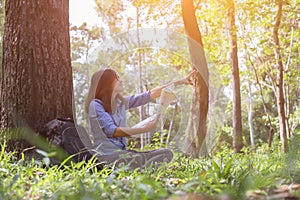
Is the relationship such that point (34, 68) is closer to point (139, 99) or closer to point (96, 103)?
point (96, 103)

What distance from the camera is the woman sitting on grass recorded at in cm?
381

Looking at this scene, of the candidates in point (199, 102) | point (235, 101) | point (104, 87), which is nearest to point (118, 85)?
point (104, 87)

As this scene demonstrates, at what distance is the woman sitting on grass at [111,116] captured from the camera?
381 centimetres

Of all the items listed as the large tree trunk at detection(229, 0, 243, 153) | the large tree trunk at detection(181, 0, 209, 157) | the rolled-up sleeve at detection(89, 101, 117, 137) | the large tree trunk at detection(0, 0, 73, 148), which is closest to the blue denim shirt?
the rolled-up sleeve at detection(89, 101, 117, 137)

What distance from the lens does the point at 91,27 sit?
24594 millimetres

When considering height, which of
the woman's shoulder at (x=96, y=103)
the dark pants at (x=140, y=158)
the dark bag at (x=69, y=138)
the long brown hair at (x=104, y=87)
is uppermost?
the long brown hair at (x=104, y=87)

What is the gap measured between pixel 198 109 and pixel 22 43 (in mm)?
2668

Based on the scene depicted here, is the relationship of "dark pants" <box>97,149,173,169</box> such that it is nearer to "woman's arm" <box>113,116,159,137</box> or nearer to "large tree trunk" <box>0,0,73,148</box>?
"woman's arm" <box>113,116,159,137</box>

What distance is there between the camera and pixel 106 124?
3.80 metres

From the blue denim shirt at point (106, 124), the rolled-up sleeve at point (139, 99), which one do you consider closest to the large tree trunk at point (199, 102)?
the rolled-up sleeve at point (139, 99)

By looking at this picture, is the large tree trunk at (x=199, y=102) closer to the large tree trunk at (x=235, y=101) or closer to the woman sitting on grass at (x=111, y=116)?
the woman sitting on grass at (x=111, y=116)

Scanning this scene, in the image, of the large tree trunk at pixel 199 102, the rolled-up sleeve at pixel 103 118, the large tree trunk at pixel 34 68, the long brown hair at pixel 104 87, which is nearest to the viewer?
the rolled-up sleeve at pixel 103 118

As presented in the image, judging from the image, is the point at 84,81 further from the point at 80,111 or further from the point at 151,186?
the point at 151,186

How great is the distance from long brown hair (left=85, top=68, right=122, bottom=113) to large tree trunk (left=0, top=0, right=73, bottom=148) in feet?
1.86
